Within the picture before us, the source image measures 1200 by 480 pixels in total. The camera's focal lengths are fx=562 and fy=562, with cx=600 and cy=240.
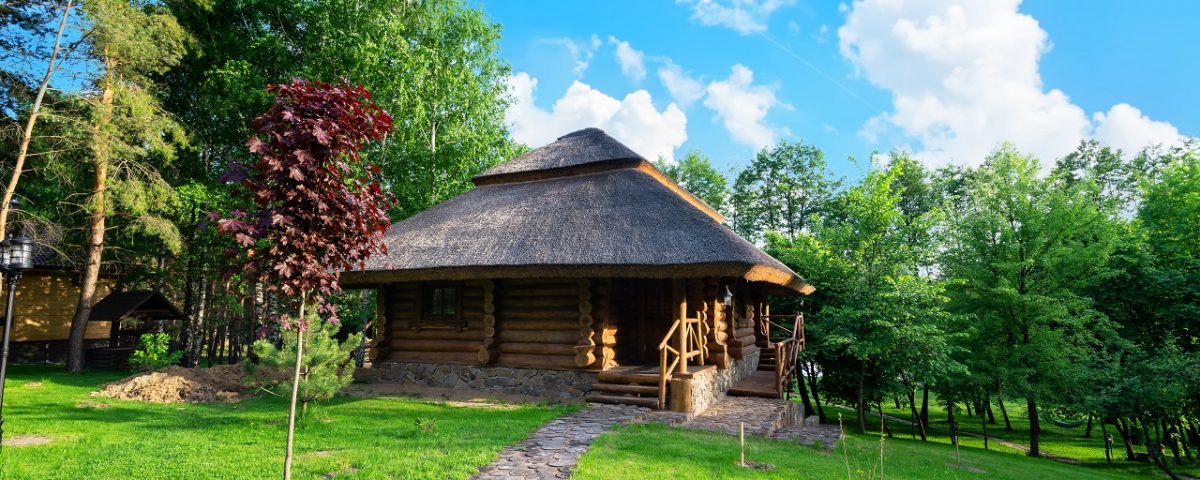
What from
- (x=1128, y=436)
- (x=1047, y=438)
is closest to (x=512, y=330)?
(x=1128, y=436)

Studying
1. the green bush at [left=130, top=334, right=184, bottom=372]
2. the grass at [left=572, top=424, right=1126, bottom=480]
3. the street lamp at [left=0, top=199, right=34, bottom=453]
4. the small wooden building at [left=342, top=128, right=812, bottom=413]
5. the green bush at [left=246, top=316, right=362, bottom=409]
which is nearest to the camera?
Answer: the grass at [left=572, top=424, right=1126, bottom=480]

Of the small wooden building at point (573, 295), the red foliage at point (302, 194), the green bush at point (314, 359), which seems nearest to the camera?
the red foliage at point (302, 194)

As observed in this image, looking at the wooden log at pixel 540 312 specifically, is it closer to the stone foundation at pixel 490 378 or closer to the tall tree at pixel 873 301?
the stone foundation at pixel 490 378

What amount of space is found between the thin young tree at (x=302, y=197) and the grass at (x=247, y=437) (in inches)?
71.2

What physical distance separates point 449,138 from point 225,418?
38.8 ft

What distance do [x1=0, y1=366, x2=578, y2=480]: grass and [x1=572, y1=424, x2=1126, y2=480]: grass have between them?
137cm

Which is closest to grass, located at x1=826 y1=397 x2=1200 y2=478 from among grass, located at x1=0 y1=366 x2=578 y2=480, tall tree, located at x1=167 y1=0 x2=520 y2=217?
grass, located at x1=0 y1=366 x2=578 y2=480

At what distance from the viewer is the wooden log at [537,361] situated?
1139 cm

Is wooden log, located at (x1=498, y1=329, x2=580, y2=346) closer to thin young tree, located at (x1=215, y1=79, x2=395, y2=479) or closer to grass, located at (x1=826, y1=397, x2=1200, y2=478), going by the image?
thin young tree, located at (x1=215, y1=79, x2=395, y2=479)

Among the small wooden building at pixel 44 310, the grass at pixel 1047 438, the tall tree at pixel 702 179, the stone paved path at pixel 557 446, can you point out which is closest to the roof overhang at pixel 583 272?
the stone paved path at pixel 557 446

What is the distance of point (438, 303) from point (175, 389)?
5.16 meters

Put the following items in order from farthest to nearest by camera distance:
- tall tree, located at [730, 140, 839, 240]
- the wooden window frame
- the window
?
tall tree, located at [730, 140, 839, 240], the window, the wooden window frame

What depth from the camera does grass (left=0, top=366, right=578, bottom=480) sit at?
236 inches

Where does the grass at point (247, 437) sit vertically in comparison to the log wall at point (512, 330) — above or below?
below
